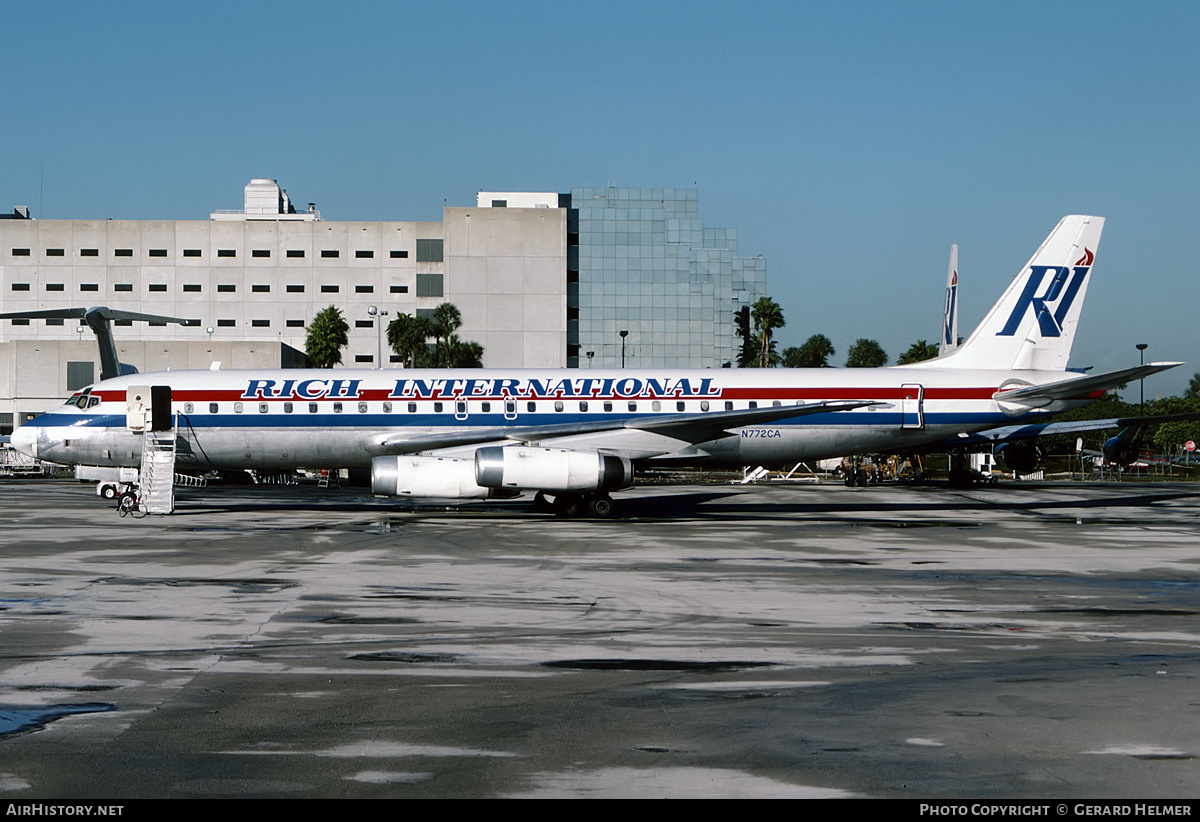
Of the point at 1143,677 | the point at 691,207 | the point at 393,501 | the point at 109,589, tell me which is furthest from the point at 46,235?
the point at 1143,677

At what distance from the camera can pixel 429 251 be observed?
12350 centimetres

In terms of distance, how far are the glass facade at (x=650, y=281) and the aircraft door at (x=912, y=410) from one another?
101661 millimetres

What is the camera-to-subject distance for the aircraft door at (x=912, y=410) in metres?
32.5

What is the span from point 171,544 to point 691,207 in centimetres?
12380

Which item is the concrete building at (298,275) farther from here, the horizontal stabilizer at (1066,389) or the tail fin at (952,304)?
the horizontal stabilizer at (1066,389)

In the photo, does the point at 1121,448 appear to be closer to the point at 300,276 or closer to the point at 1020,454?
the point at 1020,454

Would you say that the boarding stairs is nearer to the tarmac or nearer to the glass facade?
the tarmac

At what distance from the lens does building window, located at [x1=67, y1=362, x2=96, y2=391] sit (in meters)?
94.6

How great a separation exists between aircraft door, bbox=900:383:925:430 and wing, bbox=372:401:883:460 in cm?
181

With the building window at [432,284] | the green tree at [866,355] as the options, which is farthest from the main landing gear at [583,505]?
the green tree at [866,355]

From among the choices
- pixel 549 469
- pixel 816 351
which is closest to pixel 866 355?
pixel 816 351

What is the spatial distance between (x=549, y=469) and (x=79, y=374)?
78779 millimetres

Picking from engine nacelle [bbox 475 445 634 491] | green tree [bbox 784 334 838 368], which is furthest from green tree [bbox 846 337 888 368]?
engine nacelle [bbox 475 445 634 491]

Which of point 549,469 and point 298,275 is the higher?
point 298,275
